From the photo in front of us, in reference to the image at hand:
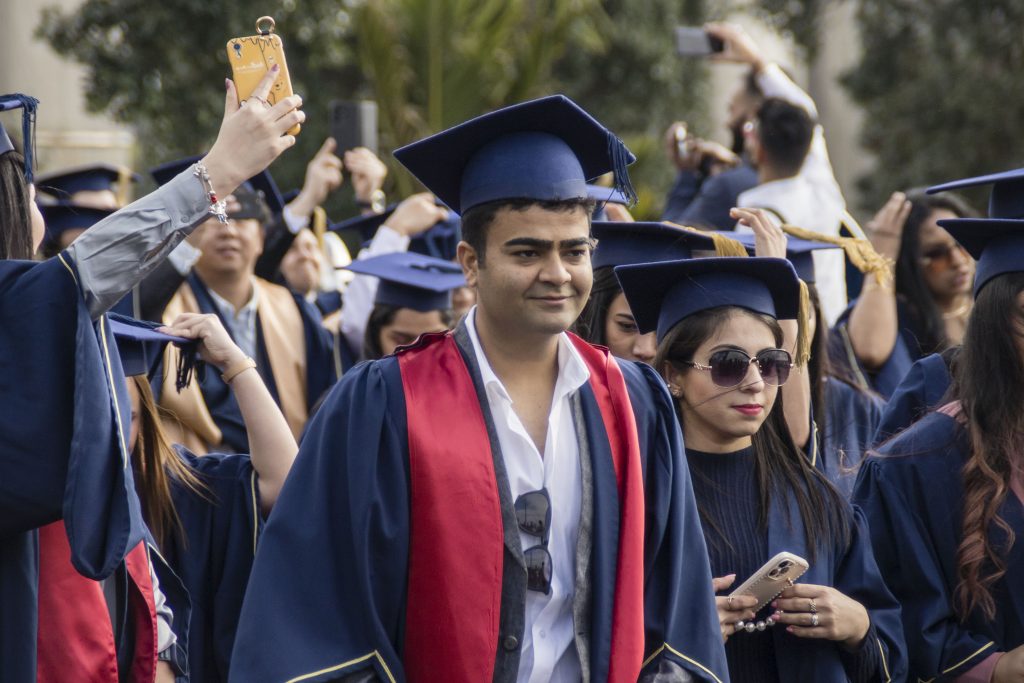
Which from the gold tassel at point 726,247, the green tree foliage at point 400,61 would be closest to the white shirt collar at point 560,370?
the gold tassel at point 726,247

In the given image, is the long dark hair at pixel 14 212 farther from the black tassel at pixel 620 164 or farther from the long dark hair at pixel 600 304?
the long dark hair at pixel 600 304

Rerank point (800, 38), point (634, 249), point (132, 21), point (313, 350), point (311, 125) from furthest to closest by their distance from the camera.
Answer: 1. point (800, 38)
2. point (311, 125)
3. point (132, 21)
4. point (313, 350)
5. point (634, 249)

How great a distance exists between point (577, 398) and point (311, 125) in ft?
40.8

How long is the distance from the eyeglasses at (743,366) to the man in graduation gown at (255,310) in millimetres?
2596

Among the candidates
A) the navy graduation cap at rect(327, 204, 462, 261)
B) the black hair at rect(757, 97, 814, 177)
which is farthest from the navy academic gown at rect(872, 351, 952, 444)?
the navy graduation cap at rect(327, 204, 462, 261)

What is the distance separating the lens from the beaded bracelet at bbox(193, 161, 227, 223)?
285cm

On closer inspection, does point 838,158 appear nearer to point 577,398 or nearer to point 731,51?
point 731,51

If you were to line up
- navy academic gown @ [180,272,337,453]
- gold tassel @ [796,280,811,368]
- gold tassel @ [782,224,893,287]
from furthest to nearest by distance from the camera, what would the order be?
navy academic gown @ [180,272,337,453] < gold tassel @ [782,224,893,287] < gold tassel @ [796,280,811,368]

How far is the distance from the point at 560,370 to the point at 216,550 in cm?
144

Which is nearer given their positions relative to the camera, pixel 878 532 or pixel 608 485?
pixel 608 485

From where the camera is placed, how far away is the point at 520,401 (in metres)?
3.09

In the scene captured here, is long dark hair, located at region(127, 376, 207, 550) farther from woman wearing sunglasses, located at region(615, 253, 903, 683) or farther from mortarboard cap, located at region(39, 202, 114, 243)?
mortarboard cap, located at region(39, 202, 114, 243)

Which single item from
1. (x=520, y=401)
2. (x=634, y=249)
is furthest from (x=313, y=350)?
(x=520, y=401)

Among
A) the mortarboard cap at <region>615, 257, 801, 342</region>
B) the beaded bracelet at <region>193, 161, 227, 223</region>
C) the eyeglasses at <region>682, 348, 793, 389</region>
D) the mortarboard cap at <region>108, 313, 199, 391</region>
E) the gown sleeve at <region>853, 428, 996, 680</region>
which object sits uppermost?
the beaded bracelet at <region>193, 161, 227, 223</region>
